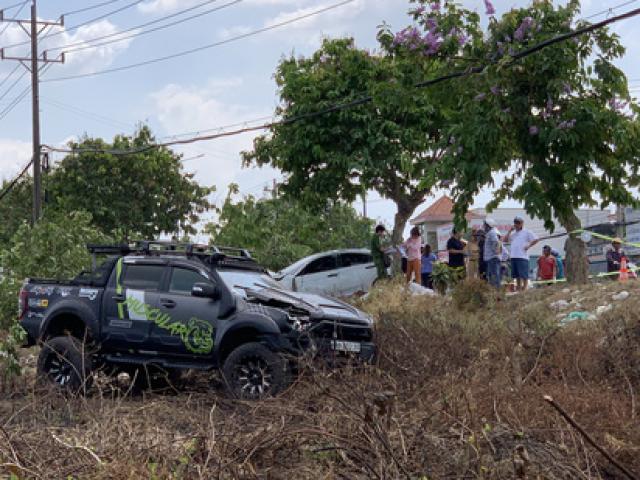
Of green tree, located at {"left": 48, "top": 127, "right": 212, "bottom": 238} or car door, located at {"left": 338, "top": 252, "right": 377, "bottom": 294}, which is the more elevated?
green tree, located at {"left": 48, "top": 127, "right": 212, "bottom": 238}

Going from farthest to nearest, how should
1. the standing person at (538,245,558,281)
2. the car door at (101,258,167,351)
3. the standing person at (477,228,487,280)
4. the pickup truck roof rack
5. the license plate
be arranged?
1. the standing person at (538,245,558,281)
2. the standing person at (477,228,487,280)
3. the pickup truck roof rack
4. the car door at (101,258,167,351)
5. the license plate

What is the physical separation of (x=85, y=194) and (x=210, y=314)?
31.2m

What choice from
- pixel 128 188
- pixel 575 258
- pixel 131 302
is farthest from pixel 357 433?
pixel 128 188

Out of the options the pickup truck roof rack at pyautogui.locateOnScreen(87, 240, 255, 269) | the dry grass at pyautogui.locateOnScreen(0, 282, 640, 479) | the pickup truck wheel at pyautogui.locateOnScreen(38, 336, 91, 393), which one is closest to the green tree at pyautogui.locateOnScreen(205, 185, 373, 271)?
the pickup truck roof rack at pyautogui.locateOnScreen(87, 240, 255, 269)

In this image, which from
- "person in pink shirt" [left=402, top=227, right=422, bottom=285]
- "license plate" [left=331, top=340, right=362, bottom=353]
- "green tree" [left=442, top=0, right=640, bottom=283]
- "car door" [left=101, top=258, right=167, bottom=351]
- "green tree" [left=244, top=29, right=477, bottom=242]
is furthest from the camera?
"green tree" [left=244, top=29, right=477, bottom=242]

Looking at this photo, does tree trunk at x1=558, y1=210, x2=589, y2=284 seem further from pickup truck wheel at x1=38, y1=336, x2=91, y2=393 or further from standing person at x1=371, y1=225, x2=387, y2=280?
pickup truck wheel at x1=38, y1=336, x2=91, y2=393

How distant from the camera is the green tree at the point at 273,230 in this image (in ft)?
98.9

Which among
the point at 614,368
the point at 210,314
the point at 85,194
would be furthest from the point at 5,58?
the point at 614,368

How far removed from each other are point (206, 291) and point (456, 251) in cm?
845

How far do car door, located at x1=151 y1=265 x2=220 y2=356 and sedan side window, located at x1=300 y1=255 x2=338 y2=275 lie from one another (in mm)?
9560

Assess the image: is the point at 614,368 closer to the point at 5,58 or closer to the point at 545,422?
the point at 545,422

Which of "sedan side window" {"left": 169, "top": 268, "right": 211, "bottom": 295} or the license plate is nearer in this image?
the license plate

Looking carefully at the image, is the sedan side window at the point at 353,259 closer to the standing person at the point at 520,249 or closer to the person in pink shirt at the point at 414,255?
the person in pink shirt at the point at 414,255

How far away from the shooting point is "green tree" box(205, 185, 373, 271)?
30141mm
